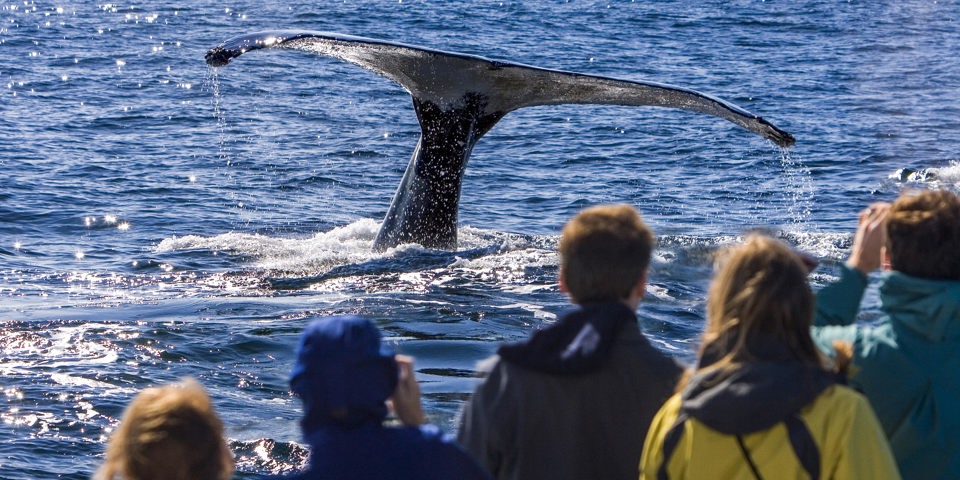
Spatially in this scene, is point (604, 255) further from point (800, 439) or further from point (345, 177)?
point (345, 177)

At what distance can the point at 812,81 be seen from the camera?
23.4 metres

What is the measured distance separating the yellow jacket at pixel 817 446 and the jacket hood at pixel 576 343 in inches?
9.3

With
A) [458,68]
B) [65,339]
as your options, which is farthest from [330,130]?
[65,339]

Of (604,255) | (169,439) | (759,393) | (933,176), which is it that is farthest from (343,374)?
(933,176)

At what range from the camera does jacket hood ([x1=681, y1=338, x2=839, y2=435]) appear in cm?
283

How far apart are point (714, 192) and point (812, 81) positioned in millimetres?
8230

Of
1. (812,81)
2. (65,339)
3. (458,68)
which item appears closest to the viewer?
(65,339)

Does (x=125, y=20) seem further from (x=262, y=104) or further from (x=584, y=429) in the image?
(x=584, y=429)

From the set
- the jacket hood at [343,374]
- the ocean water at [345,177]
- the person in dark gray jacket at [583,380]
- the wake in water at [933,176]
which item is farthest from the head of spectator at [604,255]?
the wake in water at [933,176]

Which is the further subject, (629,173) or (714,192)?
(629,173)

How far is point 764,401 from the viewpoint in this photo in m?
2.83

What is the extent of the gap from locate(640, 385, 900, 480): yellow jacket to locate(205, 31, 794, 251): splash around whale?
530 centimetres

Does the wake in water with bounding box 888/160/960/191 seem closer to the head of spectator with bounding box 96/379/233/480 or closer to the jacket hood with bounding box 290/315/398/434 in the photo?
the jacket hood with bounding box 290/315/398/434

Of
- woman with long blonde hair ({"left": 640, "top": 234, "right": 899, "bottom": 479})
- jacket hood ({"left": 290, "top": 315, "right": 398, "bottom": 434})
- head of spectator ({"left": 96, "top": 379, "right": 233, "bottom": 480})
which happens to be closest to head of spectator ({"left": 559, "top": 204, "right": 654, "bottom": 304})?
woman with long blonde hair ({"left": 640, "top": 234, "right": 899, "bottom": 479})
